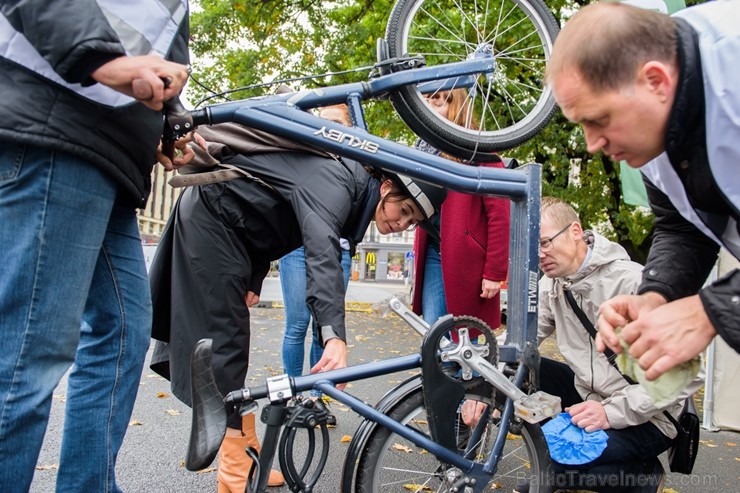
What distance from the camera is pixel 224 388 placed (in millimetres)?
2525

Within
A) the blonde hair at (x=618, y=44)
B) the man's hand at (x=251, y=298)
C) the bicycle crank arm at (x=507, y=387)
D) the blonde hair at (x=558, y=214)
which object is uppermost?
the blonde hair at (x=618, y=44)

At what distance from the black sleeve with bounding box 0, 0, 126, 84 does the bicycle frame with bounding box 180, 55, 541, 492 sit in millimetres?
661

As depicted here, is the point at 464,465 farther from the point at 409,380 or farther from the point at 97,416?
Answer: the point at 97,416

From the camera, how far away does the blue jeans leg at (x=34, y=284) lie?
1.49 m

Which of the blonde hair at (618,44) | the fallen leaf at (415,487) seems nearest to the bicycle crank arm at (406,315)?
the fallen leaf at (415,487)

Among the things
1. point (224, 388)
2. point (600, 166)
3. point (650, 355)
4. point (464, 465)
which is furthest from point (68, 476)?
point (600, 166)

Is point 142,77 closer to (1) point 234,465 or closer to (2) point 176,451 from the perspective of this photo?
(1) point 234,465

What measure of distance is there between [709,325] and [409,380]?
116cm

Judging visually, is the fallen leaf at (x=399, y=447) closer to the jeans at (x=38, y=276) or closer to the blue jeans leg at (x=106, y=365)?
the blue jeans leg at (x=106, y=365)

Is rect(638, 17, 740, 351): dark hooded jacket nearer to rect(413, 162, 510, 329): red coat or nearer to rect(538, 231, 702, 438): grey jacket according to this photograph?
rect(538, 231, 702, 438): grey jacket

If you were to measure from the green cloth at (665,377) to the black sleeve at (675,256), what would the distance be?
296mm

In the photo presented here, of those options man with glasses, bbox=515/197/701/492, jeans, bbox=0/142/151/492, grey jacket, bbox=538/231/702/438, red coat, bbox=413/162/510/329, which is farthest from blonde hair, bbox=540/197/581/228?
jeans, bbox=0/142/151/492

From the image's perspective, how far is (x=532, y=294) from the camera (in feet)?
7.32

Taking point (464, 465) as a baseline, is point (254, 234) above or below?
above
